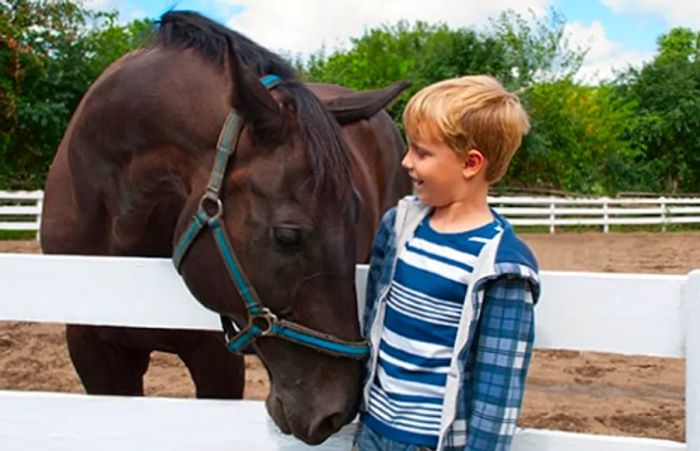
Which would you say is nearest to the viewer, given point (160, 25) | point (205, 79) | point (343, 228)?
point (343, 228)

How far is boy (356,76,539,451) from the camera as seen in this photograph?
4.77 ft

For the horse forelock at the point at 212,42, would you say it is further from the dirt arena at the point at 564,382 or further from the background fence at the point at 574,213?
the background fence at the point at 574,213

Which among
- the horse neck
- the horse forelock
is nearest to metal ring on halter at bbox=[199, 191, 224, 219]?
the horse neck

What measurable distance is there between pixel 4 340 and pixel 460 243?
614 cm

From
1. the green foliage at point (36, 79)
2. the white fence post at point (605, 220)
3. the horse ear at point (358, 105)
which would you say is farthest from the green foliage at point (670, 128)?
the horse ear at point (358, 105)

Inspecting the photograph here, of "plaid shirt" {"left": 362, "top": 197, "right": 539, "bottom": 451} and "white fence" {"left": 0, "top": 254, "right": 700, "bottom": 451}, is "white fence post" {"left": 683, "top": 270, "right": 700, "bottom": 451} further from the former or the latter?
"white fence" {"left": 0, "top": 254, "right": 700, "bottom": 451}

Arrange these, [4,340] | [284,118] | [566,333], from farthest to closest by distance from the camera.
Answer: [4,340]
[284,118]
[566,333]

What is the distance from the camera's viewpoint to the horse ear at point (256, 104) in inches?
77.1

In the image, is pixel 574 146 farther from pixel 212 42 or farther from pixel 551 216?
pixel 212 42

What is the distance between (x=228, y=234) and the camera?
6.42 ft

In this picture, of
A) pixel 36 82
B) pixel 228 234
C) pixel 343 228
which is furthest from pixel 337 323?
pixel 36 82

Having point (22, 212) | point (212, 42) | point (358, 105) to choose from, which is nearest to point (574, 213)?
point (22, 212)

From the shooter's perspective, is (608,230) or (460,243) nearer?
(460,243)

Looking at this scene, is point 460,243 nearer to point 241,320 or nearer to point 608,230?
point 241,320
